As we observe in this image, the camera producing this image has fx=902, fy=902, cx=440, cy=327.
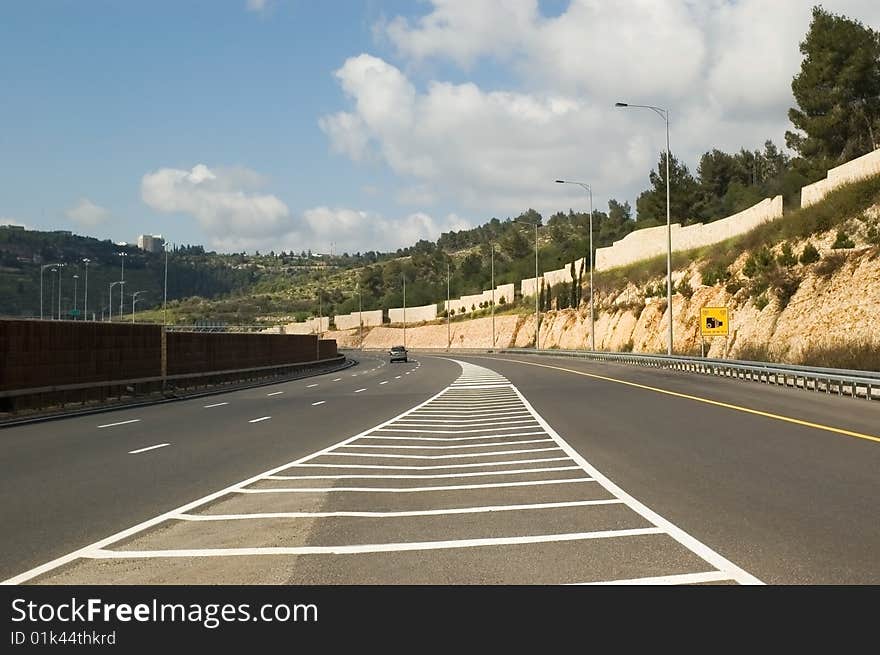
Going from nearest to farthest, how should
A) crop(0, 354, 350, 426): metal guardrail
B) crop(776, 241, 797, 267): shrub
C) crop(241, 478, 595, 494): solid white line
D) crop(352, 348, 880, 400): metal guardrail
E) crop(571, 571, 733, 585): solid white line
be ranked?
crop(571, 571, 733, 585): solid white line < crop(241, 478, 595, 494): solid white line < crop(0, 354, 350, 426): metal guardrail < crop(352, 348, 880, 400): metal guardrail < crop(776, 241, 797, 267): shrub

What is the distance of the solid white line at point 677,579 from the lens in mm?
6289

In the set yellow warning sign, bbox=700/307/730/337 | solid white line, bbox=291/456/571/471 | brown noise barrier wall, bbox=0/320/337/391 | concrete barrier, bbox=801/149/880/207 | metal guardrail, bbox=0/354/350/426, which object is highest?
concrete barrier, bbox=801/149/880/207

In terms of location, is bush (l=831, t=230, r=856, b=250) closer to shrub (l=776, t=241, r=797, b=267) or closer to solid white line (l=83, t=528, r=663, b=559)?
shrub (l=776, t=241, r=797, b=267)

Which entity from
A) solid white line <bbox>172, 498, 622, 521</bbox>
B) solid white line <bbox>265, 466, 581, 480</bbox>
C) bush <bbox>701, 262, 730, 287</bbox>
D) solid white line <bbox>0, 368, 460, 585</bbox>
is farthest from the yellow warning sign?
solid white line <bbox>172, 498, 622, 521</bbox>

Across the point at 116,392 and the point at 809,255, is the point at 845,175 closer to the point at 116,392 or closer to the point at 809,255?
the point at 809,255

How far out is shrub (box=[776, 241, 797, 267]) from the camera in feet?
182

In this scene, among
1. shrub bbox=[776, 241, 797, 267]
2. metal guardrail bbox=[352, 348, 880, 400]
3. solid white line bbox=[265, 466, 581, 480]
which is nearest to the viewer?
solid white line bbox=[265, 466, 581, 480]

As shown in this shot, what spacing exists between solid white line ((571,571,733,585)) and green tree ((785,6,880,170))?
70.6 m

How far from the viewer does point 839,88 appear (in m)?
69.9

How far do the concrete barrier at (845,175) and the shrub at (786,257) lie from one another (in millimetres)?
4158

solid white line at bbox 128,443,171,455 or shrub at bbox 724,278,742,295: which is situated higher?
shrub at bbox 724,278,742,295
